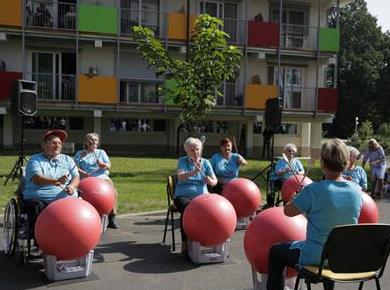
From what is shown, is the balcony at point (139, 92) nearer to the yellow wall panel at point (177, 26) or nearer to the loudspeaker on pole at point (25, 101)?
the yellow wall panel at point (177, 26)

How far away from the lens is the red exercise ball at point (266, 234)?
6195 millimetres

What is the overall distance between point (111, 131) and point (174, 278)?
22.7 meters

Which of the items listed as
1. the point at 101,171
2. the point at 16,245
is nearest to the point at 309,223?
the point at 16,245

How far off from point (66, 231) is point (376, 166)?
1181 cm

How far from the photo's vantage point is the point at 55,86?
26344 millimetres

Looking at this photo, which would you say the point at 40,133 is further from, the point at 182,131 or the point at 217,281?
the point at 217,281

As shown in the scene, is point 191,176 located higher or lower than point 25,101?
lower

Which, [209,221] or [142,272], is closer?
[142,272]

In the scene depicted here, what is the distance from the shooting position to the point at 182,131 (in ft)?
94.1

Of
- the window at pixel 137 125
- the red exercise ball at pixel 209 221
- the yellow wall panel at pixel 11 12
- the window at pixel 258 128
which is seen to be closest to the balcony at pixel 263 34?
the window at pixel 258 128

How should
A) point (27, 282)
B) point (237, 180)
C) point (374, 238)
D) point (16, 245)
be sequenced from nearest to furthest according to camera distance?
point (374, 238) → point (27, 282) → point (16, 245) → point (237, 180)

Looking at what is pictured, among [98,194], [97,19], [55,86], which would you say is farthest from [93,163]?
[97,19]

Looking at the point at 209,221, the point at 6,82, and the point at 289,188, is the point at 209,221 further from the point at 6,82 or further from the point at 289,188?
the point at 6,82

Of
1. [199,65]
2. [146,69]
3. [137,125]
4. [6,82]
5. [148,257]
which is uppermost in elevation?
[146,69]
